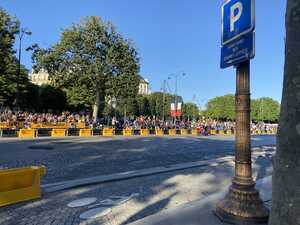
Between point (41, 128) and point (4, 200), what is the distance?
21304 millimetres

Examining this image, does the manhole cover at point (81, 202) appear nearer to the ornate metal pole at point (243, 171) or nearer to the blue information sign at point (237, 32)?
the ornate metal pole at point (243, 171)

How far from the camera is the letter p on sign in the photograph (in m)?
4.82

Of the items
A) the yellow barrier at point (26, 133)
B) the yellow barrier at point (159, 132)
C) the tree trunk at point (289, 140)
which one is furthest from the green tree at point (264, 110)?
the tree trunk at point (289, 140)

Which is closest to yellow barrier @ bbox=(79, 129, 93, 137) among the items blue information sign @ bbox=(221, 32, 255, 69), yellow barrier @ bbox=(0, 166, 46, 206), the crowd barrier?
the crowd barrier

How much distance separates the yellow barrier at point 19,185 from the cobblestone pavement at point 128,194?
20 cm

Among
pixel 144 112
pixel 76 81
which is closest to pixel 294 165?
pixel 76 81

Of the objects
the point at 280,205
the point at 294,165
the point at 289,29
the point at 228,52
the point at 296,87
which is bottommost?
the point at 280,205

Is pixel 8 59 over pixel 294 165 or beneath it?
over

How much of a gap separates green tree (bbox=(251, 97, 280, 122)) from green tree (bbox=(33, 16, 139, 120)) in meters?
90.0

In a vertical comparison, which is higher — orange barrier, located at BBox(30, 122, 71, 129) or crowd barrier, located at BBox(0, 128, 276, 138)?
orange barrier, located at BBox(30, 122, 71, 129)

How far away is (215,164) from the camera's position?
12.4m

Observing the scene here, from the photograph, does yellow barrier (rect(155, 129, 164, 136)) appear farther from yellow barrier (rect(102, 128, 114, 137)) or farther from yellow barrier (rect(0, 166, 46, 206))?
yellow barrier (rect(0, 166, 46, 206))

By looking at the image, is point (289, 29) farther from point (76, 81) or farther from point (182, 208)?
point (76, 81)

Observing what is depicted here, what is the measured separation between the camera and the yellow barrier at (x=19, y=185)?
20.3 feet
